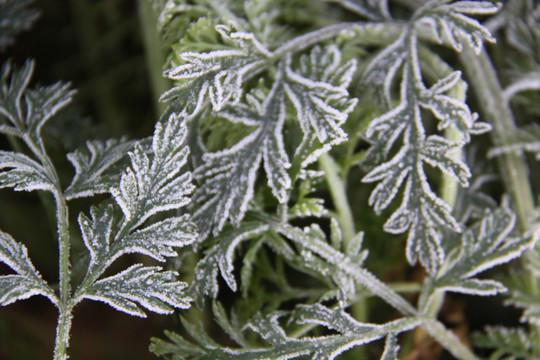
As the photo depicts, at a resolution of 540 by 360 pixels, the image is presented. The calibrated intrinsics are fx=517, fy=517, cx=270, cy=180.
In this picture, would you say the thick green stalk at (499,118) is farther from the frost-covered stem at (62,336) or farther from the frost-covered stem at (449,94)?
the frost-covered stem at (62,336)

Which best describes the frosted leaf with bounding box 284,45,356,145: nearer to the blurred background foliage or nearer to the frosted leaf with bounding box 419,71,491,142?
the frosted leaf with bounding box 419,71,491,142

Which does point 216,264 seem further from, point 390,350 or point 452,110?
point 452,110

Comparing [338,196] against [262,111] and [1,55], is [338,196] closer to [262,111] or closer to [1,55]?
[262,111]

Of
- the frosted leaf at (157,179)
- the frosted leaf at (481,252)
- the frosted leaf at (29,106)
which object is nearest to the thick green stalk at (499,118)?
the frosted leaf at (481,252)

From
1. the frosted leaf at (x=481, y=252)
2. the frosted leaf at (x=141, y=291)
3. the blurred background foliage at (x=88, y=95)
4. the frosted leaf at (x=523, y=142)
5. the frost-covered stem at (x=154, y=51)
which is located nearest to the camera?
the frosted leaf at (x=141, y=291)

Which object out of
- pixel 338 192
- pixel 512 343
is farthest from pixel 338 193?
pixel 512 343

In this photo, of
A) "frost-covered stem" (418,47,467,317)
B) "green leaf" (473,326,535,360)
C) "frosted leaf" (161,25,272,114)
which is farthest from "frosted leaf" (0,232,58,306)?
"green leaf" (473,326,535,360)

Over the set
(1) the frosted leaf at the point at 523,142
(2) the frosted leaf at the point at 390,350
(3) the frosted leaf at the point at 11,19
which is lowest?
(2) the frosted leaf at the point at 390,350
